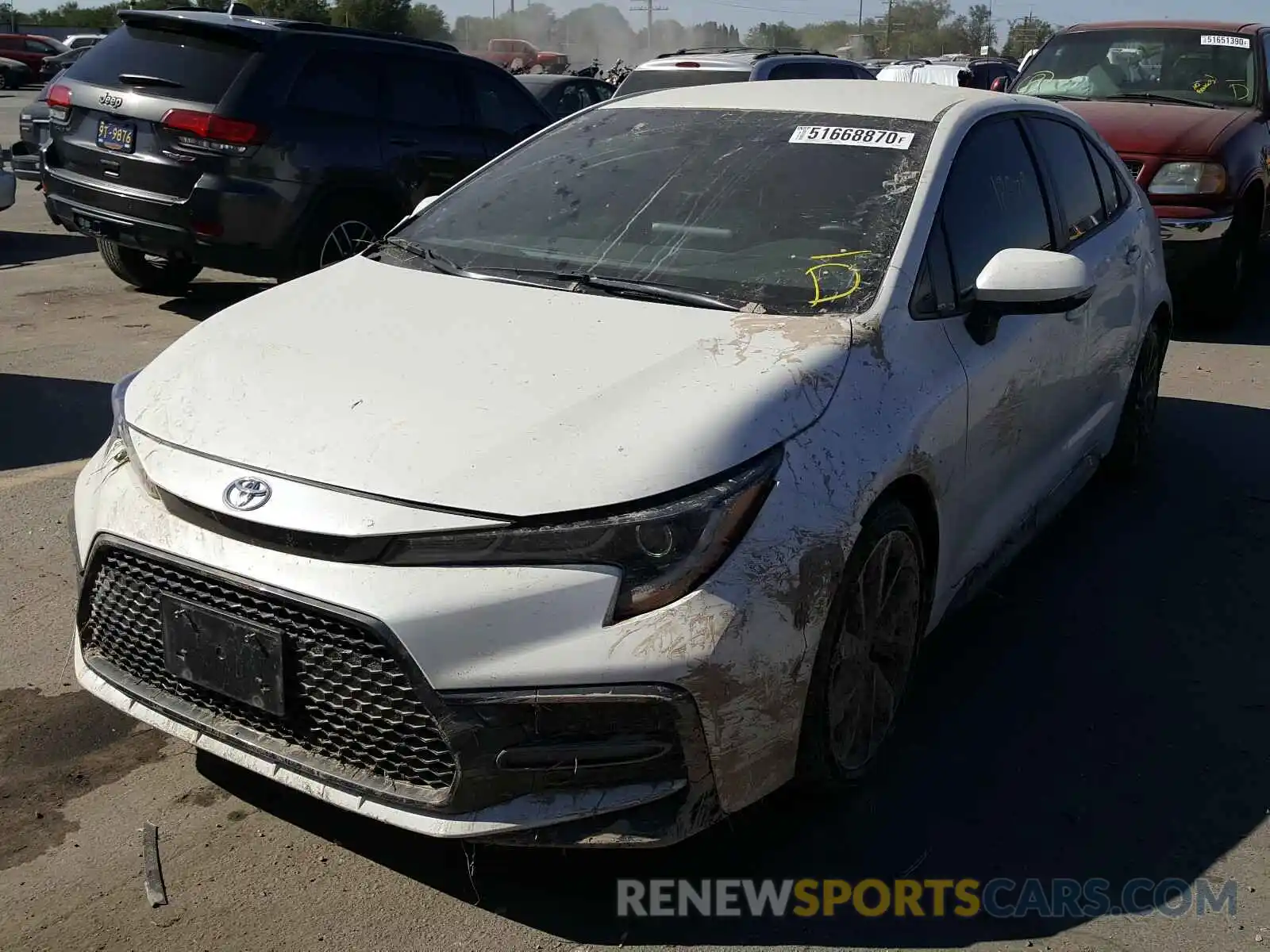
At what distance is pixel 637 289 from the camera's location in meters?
3.53

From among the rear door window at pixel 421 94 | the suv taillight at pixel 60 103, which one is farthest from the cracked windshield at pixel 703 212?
the suv taillight at pixel 60 103

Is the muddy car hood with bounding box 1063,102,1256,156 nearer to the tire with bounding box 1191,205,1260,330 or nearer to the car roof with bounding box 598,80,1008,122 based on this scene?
the tire with bounding box 1191,205,1260,330

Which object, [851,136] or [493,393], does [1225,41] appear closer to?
[851,136]

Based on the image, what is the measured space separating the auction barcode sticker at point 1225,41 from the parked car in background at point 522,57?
77.9 feet

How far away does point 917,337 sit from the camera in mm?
3383

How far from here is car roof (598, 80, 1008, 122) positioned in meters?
4.09

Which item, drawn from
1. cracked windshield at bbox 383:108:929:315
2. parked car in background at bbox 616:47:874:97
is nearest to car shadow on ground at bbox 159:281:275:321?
parked car in background at bbox 616:47:874:97

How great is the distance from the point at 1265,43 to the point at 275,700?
976 cm

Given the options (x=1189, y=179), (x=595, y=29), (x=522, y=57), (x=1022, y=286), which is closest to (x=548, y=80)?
(x=1189, y=179)

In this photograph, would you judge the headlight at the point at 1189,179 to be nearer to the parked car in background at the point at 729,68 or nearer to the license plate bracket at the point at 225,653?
the parked car in background at the point at 729,68

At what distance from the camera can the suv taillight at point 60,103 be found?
26.3ft

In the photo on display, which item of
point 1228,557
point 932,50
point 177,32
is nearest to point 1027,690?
point 1228,557

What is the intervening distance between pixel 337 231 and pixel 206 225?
2.79 ft

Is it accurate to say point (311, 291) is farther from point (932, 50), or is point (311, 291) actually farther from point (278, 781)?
point (932, 50)
